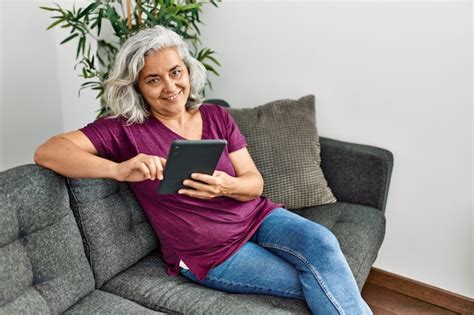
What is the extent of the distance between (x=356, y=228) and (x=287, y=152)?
430mm

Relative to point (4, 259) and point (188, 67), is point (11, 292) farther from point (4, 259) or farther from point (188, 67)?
point (188, 67)

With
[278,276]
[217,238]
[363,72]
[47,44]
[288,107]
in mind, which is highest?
[47,44]

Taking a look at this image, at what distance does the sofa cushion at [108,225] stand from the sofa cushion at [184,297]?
63 millimetres

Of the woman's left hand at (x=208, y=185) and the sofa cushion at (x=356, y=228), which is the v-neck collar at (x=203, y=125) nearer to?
the woman's left hand at (x=208, y=185)

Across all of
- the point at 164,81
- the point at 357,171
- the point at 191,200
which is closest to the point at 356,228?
the point at 357,171

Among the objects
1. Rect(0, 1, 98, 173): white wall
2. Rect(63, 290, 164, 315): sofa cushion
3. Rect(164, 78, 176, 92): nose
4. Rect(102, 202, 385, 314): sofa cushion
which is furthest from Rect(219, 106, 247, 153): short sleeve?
Rect(0, 1, 98, 173): white wall

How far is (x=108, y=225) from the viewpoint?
5.19 ft

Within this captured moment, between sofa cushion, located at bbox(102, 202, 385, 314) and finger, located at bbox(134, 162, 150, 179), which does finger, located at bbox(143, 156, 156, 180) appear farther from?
sofa cushion, located at bbox(102, 202, 385, 314)

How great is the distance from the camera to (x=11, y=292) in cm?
129

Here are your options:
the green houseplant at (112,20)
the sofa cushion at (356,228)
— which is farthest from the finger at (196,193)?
the green houseplant at (112,20)

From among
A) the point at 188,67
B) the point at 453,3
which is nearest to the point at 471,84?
the point at 453,3

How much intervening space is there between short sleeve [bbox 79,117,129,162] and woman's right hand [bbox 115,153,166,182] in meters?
0.13

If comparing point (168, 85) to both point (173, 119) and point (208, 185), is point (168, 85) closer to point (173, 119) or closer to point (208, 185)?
point (173, 119)

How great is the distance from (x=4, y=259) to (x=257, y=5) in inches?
63.4
